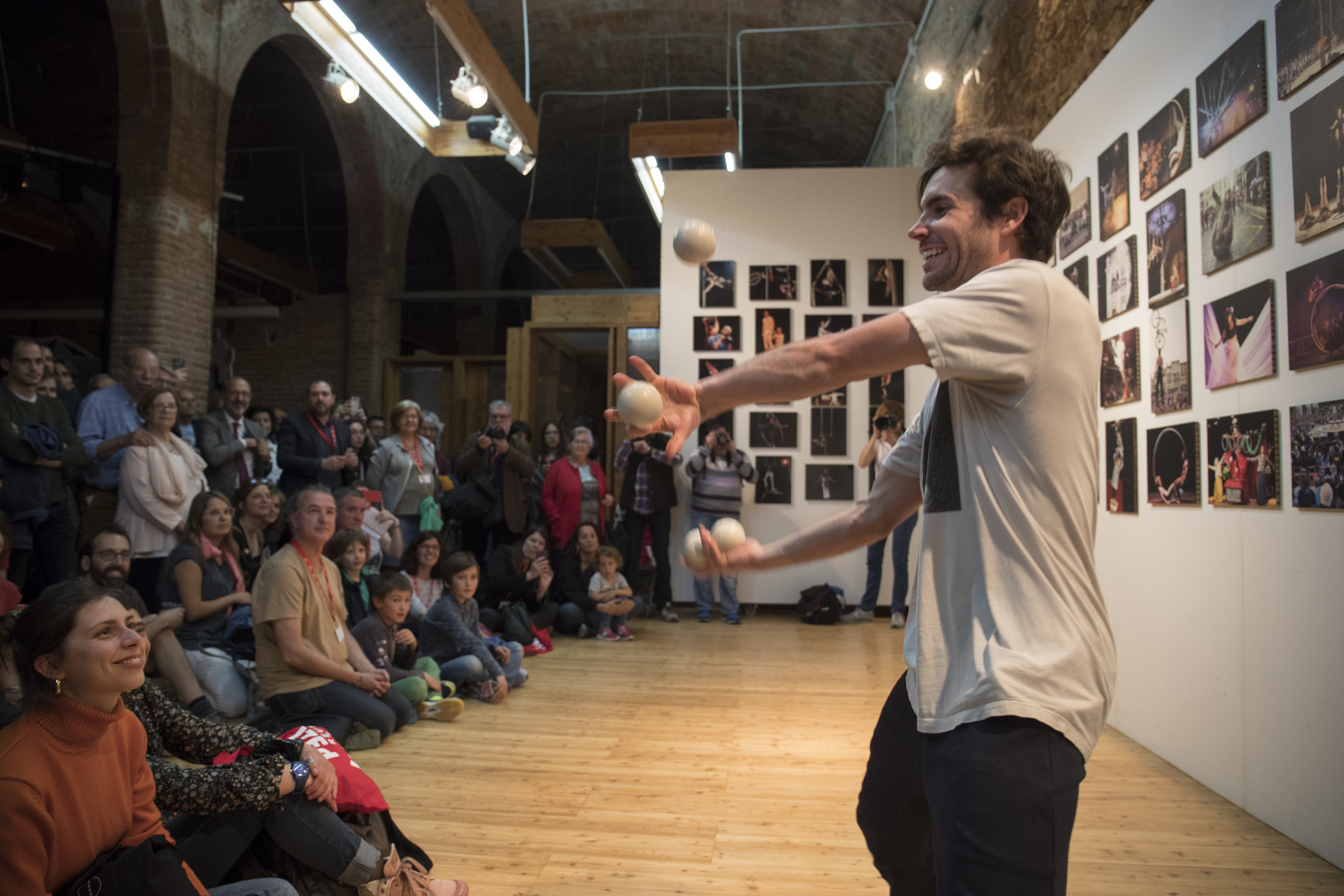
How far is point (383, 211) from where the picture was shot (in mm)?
Result: 12258

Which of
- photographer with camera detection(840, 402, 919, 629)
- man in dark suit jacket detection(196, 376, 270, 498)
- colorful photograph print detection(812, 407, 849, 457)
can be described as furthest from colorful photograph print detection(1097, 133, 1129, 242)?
man in dark suit jacket detection(196, 376, 270, 498)

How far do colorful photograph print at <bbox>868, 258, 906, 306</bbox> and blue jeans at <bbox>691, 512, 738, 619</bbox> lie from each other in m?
2.61

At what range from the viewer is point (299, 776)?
2.31 m

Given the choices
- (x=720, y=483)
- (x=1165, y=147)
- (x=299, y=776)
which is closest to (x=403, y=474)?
(x=720, y=483)

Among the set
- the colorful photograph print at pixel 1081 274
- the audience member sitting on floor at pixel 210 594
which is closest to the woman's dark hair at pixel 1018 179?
the colorful photograph print at pixel 1081 274

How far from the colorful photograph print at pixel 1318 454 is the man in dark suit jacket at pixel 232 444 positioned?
584cm

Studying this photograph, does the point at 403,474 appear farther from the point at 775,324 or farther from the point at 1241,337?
the point at 1241,337

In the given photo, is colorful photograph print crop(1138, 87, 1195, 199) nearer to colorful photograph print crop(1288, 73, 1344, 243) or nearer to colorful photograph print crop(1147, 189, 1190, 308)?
colorful photograph print crop(1147, 189, 1190, 308)

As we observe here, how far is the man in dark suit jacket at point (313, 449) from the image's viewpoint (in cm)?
633

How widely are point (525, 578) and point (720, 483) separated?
2105 millimetres

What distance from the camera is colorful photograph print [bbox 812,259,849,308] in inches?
328

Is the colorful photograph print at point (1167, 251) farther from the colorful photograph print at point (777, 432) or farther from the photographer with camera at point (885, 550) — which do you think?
the colorful photograph print at point (777, 432)

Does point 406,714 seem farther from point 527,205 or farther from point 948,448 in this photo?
point 527,205

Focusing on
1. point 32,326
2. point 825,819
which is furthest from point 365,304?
point 825,819
